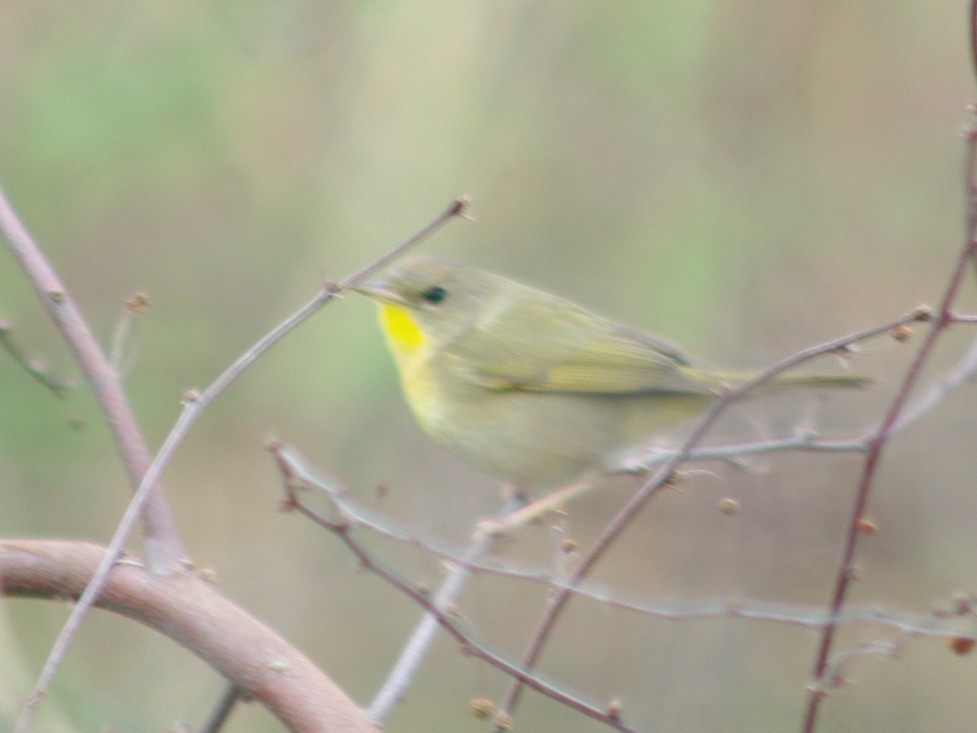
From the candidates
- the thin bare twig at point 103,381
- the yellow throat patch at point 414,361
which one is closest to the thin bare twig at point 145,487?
the thin bare twig at point 103,381

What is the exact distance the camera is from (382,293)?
2957 millimetres

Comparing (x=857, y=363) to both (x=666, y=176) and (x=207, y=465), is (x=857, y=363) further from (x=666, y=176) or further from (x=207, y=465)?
(x=207, y=465)

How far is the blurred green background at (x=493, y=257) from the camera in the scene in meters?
4.61

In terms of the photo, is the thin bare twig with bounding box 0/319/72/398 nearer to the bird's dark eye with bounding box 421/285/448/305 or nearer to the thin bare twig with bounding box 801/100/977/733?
the bird's dark eye with bounding box 421/285/448/305

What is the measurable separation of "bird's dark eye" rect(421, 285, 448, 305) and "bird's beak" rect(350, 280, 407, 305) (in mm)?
71

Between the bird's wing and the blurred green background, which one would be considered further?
the blurred green background

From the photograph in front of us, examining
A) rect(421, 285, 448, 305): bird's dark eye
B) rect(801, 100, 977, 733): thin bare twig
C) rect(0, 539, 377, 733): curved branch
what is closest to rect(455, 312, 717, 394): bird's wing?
rect(421, 285, 448, 305): bird's dark eye

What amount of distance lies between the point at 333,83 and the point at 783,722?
322cm

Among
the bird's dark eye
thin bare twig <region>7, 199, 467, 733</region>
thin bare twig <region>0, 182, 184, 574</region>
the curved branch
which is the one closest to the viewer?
thin bare twig <region>7, 199, 467, 733</region>

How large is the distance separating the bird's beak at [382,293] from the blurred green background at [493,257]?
1572mm

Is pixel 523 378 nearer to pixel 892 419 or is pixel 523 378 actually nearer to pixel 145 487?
pixel 892 419

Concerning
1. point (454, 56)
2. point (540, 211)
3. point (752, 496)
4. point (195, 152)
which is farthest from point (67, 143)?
point (752, 496)

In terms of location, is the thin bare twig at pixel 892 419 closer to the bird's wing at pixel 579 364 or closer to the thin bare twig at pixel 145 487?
the thin bare twig at pixel 145 487

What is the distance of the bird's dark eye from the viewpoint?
3111 millimetres
